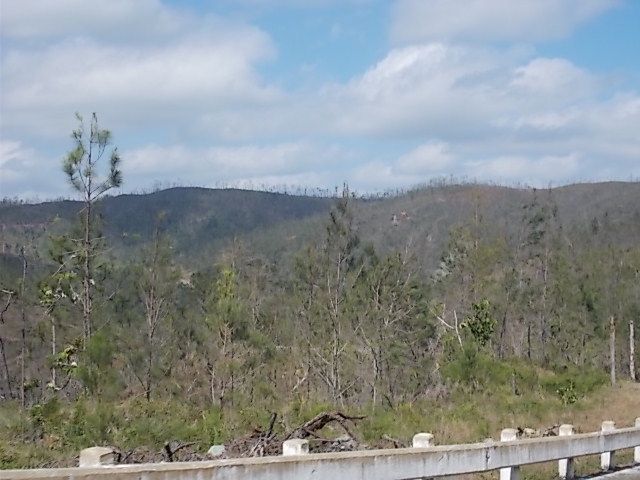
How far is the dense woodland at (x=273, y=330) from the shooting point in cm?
1386

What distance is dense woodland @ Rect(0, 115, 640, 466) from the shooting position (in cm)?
1386

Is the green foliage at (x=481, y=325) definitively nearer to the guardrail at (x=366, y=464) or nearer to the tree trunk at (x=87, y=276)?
the tree trunk at (x=87, y=276)

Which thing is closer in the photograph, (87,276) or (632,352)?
(87,276)

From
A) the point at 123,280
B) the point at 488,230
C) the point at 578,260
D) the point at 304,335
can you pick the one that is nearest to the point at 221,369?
the point at 123,280

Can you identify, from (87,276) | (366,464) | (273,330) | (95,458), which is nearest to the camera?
(95,458)

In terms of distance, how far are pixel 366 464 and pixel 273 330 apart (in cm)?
3786

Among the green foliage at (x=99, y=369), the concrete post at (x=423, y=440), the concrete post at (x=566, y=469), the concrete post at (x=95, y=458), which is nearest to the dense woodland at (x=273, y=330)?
the green foliage at (x=99, y=369)

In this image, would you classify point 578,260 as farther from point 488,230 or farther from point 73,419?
point 73,419

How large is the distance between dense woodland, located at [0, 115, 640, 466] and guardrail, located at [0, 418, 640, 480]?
143 inches

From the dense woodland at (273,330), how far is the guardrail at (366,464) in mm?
3627

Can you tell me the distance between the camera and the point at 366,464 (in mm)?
5918

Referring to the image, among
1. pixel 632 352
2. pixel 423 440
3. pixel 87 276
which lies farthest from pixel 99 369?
pixel 632 352

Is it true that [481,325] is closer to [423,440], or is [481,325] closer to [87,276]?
[87,276]

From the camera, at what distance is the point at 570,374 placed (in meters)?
26.6
